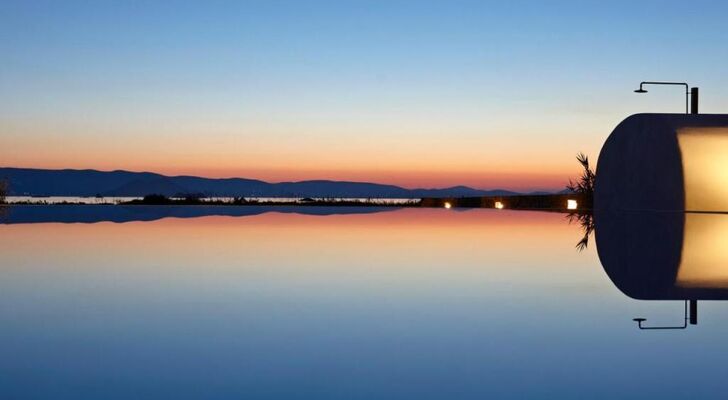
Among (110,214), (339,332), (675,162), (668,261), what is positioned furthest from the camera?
(110,214)

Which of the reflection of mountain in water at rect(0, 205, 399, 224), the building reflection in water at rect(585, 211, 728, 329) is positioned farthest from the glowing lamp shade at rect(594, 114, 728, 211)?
the reflection of mountain in water at rect(0, 205, 399, 224)

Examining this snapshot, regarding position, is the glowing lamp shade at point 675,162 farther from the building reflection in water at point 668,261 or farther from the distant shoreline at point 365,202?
the distant shoreline at point 365,202

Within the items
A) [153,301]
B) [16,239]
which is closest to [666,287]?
[153,301]

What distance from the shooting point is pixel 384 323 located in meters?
5.52

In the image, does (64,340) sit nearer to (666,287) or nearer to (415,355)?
(415,355)

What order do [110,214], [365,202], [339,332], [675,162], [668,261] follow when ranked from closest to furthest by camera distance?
[339,332]
[668,261]
[675,162]
[110,214]
[365,202]

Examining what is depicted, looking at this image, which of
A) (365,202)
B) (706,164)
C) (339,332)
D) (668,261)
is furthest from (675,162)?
(365,202)

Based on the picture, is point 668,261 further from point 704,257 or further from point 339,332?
point 339,332

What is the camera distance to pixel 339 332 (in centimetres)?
517

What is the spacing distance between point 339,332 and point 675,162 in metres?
19.3

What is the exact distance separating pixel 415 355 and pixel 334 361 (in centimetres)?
46

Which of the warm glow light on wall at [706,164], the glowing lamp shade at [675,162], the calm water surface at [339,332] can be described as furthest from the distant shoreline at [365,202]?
the calm water surface at [339,332]

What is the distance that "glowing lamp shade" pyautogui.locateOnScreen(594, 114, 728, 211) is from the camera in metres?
22.1

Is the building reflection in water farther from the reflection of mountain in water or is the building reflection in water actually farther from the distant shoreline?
the distant shoreline
